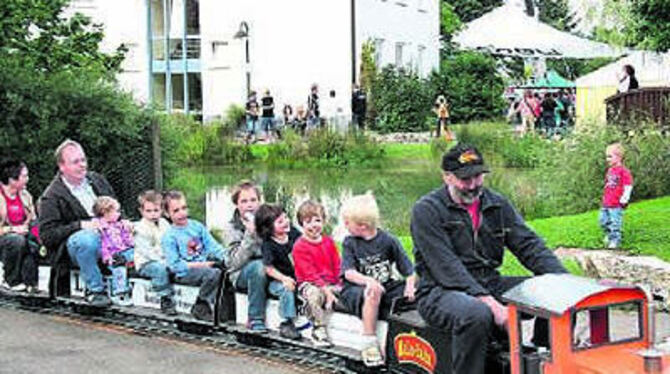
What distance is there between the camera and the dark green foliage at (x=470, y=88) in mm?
45594

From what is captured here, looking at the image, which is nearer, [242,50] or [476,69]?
[242,50]

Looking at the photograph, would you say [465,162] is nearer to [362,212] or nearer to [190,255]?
[362,212]

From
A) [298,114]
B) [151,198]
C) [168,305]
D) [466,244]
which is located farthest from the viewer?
[298,114]

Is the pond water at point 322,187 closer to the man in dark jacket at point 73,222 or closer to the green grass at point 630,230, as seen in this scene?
the green grass at point 630,230

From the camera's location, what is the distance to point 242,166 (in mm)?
32781

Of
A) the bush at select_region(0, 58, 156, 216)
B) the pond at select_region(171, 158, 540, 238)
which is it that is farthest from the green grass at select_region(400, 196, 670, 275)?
the bush at select_region(0, 58, 156, 216)

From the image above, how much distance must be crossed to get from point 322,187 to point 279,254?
15870 mm

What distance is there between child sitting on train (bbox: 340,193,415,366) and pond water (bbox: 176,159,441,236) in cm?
806

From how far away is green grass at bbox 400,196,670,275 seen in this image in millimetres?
13311

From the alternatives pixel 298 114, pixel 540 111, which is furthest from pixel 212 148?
pixel 540 111

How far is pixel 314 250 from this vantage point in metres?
9.50

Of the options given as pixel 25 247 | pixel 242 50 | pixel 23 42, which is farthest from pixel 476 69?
pixel 25 247

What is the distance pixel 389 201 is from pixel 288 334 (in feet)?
41.8

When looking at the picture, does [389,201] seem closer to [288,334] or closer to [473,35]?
[288,334]
